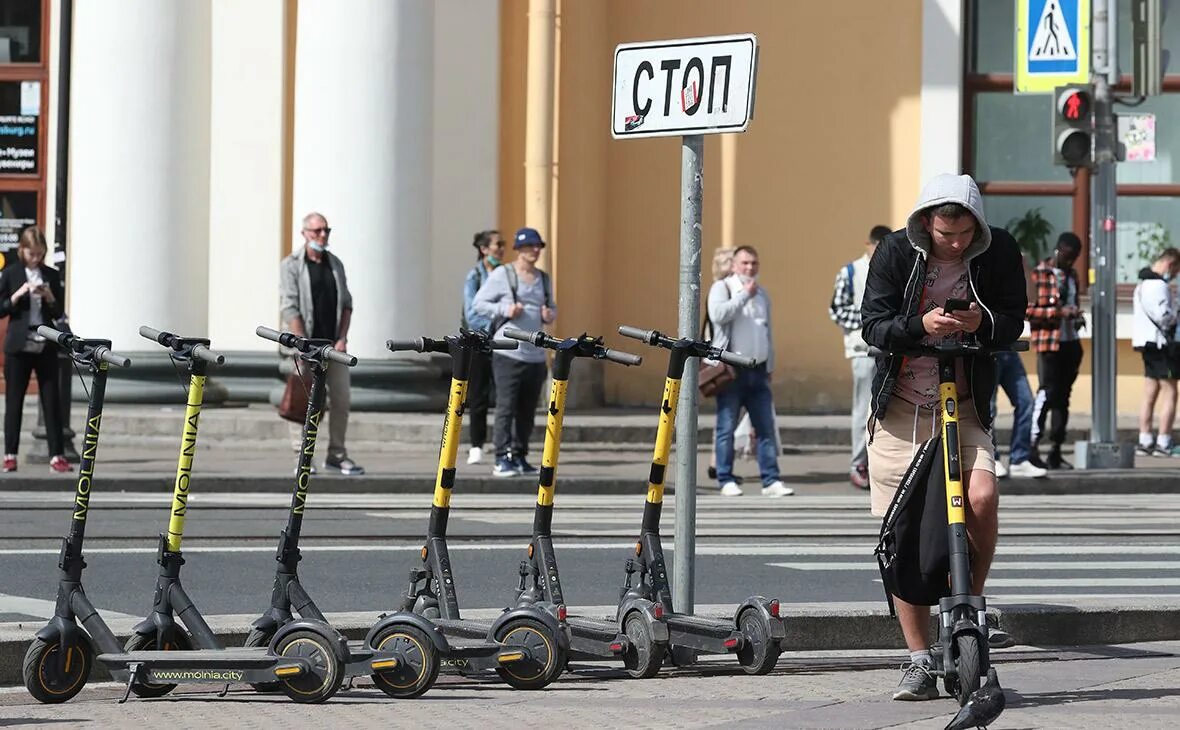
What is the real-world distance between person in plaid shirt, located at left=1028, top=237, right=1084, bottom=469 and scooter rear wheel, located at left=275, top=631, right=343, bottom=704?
10858 millimetres

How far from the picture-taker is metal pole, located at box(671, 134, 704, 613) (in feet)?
26.8

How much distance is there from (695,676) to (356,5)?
1173 cm

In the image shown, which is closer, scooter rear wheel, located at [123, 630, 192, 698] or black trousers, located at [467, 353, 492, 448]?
scooter rear wheel, located at [123, 630, 192, 698]

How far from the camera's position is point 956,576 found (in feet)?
22.3

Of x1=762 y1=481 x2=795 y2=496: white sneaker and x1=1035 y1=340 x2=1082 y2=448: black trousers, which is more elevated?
x1=1035 y1=340 x2=1082 y2=448: black trousers

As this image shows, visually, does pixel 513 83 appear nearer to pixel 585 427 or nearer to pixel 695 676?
pixel 585 427

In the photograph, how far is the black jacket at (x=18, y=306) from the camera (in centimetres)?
1562

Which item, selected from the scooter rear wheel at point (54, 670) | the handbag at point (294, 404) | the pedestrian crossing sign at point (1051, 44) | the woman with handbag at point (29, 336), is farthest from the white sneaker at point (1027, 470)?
the scooter rear wheel at point (54, 670)

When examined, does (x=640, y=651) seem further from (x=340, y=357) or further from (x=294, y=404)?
(x=294, y=404)

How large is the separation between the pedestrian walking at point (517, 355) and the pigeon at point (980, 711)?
9403 millimetres

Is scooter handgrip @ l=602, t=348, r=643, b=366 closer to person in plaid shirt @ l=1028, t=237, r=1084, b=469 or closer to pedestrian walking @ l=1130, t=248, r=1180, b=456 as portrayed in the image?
person in plaid shirt @ l=1028, t=237, r=1084, b=469

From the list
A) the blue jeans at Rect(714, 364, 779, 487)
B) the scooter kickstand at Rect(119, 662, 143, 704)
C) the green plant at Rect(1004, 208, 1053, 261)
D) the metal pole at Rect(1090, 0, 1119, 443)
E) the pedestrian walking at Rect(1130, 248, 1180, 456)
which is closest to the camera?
the scooter kickstand at Rect(119, 662, 143, 704)

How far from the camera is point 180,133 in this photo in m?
19.2

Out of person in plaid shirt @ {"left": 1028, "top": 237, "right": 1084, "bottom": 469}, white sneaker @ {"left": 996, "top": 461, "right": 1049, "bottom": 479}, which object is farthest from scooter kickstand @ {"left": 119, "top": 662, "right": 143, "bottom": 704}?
person in plaid shirt @ {"left": 1028, "top": 237, "right": 1084, "bottom": 469}
